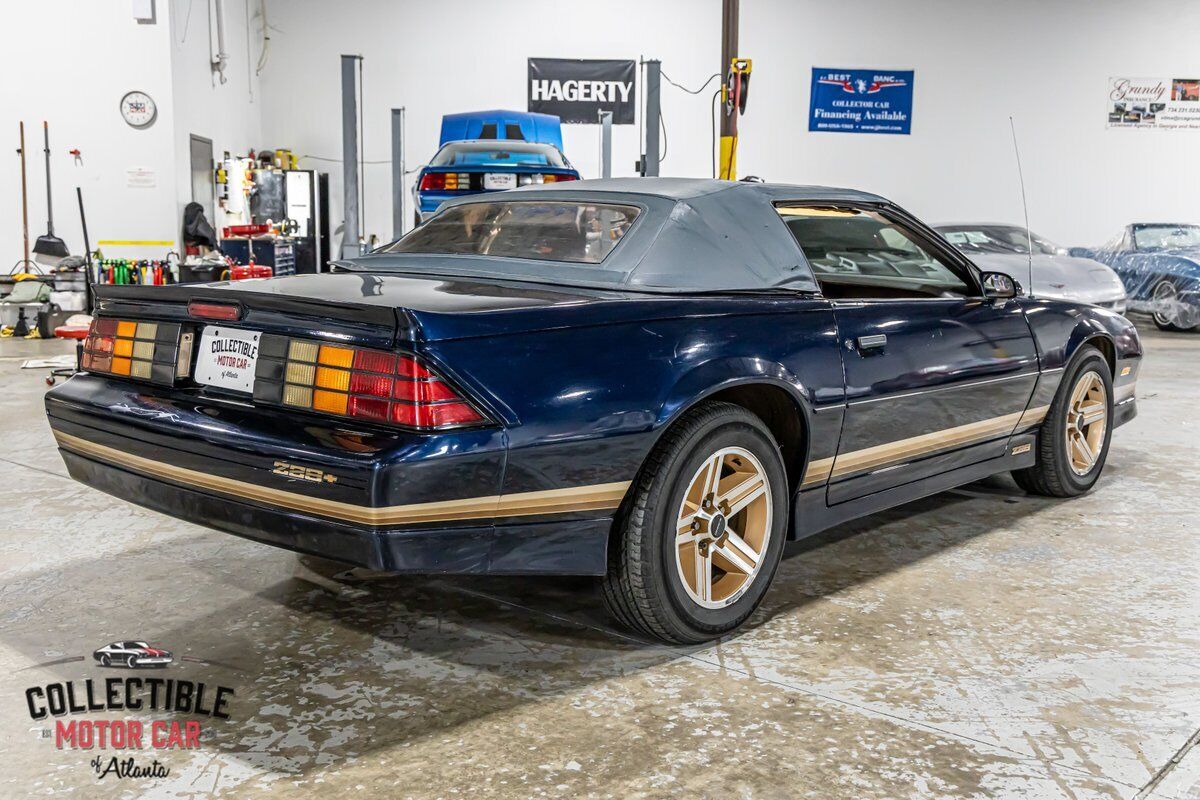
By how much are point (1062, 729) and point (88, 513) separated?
3328 mm

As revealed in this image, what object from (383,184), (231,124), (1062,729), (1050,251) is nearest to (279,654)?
(1062,729)

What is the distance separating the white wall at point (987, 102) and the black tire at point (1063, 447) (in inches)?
491

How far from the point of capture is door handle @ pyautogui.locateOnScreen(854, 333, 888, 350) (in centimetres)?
301

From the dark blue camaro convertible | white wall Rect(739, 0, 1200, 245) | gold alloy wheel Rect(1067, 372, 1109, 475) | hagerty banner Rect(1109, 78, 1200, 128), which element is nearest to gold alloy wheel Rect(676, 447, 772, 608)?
the dark blue camaro convertible

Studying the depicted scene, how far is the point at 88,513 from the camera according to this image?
3.88 meters

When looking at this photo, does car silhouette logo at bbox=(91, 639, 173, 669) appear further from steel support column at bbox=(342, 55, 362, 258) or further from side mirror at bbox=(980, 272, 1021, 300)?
steel support column at bbox=(342, 55, 362, 258)

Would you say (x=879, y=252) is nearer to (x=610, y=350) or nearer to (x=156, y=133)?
(x=610, y=350)

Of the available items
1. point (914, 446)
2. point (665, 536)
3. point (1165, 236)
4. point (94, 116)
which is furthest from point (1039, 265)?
point (94, 116)

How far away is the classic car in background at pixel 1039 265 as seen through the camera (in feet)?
29.0

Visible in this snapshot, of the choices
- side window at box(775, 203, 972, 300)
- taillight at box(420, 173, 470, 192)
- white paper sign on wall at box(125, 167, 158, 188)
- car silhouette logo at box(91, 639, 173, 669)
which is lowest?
car silhouette logo at box(91, 639, 173, 669)

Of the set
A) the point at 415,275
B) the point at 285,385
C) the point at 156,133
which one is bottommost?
the point at 285,385

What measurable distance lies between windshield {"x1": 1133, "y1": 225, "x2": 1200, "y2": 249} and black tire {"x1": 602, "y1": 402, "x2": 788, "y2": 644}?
11.1 metres

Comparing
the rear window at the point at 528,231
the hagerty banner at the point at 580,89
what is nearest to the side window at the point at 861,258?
the rear window at the point at 528,231

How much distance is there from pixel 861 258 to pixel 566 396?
9.97ft
